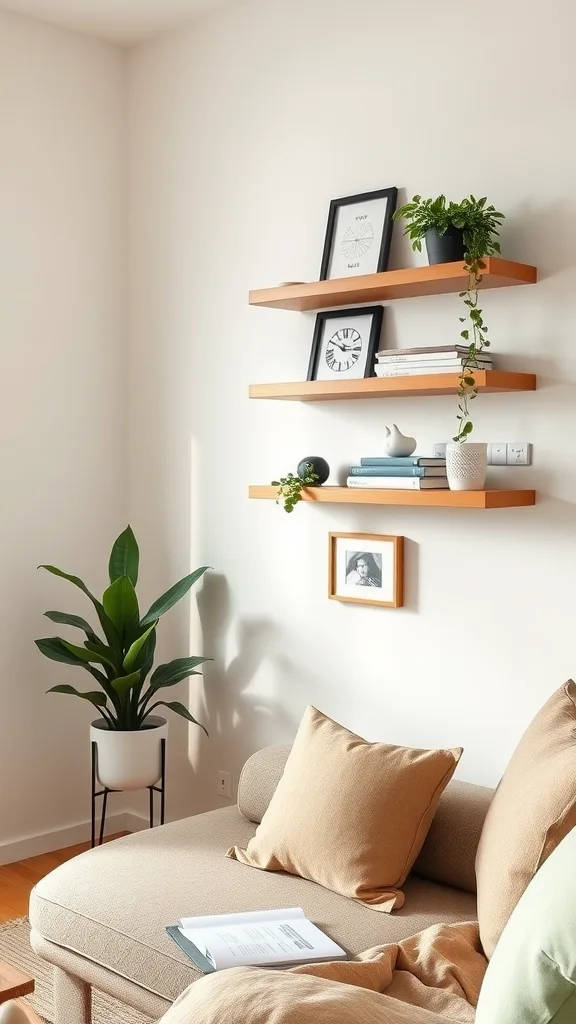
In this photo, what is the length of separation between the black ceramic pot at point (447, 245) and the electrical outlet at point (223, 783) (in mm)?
1927

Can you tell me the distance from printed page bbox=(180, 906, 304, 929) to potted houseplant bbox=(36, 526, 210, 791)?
3.92 ft

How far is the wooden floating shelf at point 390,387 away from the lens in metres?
2.61

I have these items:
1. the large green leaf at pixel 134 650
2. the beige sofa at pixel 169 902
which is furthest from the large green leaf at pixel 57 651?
the beige sofa at pixel 169 902

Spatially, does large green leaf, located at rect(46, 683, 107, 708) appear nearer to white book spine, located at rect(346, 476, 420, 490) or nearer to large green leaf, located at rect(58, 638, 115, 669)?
large green leaf, located at rect(58, 638, 115, 669)

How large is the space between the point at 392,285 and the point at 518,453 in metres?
0.56

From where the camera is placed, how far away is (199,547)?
3.74m

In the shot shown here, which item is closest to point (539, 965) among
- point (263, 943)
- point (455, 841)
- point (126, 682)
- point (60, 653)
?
point (263, 943)

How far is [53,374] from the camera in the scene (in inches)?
148

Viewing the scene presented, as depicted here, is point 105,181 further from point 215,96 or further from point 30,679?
point 30,679

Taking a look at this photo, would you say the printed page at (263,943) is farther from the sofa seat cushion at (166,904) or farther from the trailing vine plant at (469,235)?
the trailing vine plant at (469,235)

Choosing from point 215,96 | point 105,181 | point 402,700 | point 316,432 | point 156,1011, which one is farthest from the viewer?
point 105,181

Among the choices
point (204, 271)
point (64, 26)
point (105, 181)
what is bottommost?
point (204, 271)

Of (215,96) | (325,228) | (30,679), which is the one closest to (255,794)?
(30,679)

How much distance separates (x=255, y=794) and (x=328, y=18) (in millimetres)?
2338
